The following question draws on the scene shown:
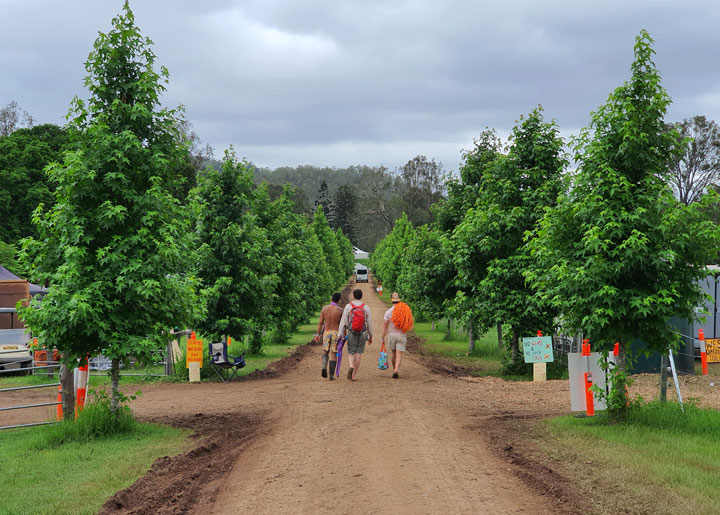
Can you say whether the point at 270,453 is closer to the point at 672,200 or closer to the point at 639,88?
the point at 672,200

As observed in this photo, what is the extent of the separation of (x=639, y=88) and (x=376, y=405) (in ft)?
21.2

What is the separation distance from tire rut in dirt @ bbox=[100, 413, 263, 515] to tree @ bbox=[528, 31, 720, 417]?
514cm

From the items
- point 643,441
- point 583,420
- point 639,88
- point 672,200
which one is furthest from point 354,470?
point 639,88

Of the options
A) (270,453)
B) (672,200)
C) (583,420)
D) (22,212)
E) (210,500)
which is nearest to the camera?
(210,500)

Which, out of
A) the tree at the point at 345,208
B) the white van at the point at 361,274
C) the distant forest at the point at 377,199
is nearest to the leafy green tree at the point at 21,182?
the distant forest at the point at 377,199

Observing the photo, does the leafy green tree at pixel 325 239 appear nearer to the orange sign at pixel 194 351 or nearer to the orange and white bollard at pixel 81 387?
the orange sign at pixel 194 351

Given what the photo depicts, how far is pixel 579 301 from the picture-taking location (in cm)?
969

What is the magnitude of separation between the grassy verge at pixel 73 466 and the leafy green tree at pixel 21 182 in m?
36.7

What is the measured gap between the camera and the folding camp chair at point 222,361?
16750 mm

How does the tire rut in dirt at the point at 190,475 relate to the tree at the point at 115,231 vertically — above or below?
below

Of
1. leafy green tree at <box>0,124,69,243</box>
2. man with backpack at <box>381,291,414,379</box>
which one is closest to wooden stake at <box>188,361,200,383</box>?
man with backpack at <box>381,291,414,379</box>

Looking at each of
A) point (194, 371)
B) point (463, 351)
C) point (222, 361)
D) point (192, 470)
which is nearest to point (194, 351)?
point (194, 371)

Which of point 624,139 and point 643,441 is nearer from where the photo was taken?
point 643,441

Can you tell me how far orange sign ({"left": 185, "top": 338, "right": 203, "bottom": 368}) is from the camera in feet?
55.4
